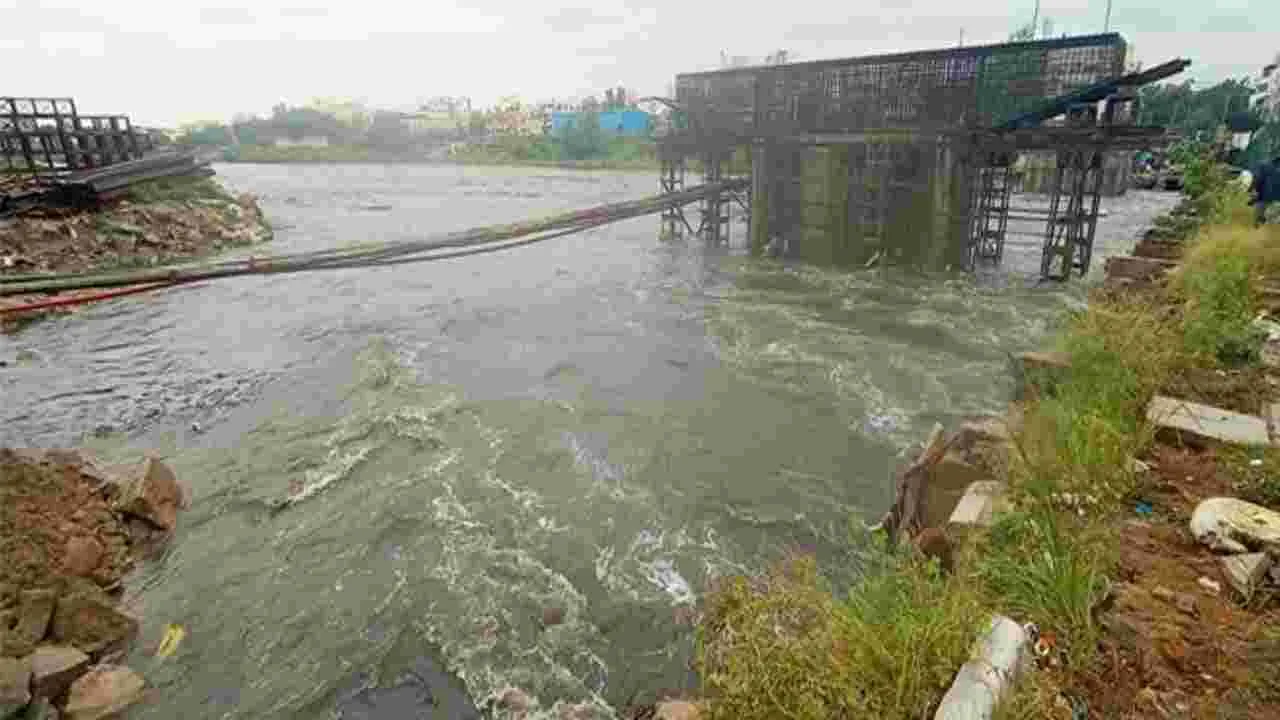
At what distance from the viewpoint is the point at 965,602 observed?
3.09 metres

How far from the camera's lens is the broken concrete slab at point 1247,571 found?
11.3 feet

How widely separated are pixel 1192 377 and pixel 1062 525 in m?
3.47

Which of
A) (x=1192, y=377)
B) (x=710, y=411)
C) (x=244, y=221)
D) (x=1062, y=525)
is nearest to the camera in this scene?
(x=1062, y=525)

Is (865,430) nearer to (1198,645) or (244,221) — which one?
(1198,645)

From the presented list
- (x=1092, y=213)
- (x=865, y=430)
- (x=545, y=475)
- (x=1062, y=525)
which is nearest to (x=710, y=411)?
(x=865, y=430)

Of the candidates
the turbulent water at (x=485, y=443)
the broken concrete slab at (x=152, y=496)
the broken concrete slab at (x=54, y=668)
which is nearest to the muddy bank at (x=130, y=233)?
the turbulent water at (x=485, y=443)

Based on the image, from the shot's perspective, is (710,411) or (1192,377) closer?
(1192,377)

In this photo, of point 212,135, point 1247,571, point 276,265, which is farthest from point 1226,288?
point 212,135

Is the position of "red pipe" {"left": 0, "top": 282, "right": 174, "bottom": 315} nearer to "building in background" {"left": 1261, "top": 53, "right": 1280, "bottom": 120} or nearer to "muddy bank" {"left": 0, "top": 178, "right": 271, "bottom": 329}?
"muddy bank" {"left": 0, "top": 178, "right": 271, "bottom": 329}

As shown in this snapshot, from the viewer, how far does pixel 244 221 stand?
89.9ft

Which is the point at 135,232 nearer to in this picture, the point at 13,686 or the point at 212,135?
the point at 13,686

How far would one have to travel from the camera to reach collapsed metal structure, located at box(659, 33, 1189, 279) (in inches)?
674

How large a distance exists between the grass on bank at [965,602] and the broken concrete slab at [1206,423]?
160 millimetres

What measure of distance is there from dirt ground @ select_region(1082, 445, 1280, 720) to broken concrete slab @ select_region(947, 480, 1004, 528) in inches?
29.4
